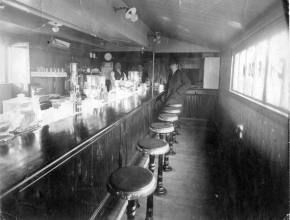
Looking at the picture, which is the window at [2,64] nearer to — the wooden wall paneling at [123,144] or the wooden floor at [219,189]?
the wooden wall paneling at [123,144]

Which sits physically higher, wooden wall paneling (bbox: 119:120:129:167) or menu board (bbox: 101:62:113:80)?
menu board (bbox: 101:62:113:80)

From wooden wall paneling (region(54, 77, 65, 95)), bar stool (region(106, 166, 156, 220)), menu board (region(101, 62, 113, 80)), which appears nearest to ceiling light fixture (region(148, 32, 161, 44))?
menu board (region(101, 62, 113, 80))

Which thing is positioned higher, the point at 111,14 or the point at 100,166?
the point at 111,14

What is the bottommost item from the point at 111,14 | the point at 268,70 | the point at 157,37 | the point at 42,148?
the point at 42,148

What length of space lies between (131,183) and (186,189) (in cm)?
191

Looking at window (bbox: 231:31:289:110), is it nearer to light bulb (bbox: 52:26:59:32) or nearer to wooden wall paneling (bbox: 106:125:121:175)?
wooden wall paneling (bbox: 106:125:121:175)

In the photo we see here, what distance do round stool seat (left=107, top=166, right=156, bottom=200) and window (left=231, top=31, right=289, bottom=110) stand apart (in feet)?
5.38

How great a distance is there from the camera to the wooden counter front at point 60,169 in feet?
3.65

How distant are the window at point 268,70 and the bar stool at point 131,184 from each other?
5.38 ft

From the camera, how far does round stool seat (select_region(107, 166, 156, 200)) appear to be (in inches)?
60.7

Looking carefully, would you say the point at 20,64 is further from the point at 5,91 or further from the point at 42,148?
the point at 42,148

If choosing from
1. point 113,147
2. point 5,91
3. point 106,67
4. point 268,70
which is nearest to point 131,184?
point 113,147

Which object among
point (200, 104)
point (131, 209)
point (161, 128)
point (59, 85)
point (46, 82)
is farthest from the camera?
point (200, 104)

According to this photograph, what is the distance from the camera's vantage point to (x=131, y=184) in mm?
1608
